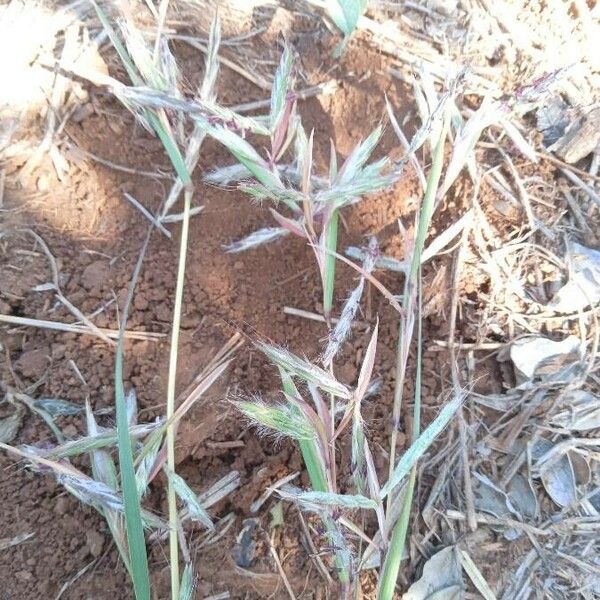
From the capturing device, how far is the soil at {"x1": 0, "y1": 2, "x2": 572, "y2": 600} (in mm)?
1208

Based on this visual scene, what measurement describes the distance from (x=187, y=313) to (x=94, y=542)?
0.46 m

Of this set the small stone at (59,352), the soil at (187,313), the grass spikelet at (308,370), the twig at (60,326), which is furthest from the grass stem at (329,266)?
the small stone at (59,352)

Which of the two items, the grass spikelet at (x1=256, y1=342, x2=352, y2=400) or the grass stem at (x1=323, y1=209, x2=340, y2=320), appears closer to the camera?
the grass spikelet at (x1=256, y1=342, x2=352, y2=400)

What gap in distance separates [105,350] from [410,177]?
74cm

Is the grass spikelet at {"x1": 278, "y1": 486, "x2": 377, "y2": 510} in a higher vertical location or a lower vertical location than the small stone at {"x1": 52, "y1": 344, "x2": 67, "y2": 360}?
higher

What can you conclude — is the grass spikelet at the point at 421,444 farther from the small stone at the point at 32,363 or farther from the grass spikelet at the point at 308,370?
the small stone at the point at 32,363

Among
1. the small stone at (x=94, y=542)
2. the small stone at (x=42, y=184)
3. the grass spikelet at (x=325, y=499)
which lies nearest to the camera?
the grass spikelet at (x=325, y=499)

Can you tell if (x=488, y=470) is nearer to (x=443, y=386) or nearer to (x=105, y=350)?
(x=443, y=386)

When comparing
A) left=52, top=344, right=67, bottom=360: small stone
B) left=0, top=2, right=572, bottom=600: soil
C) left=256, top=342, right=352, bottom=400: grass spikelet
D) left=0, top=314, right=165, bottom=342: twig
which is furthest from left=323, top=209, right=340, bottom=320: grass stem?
left=52, top=344, right=67, bottom=360: small stone

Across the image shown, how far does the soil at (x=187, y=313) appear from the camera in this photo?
3.96 ft

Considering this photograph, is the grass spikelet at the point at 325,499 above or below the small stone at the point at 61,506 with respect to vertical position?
above

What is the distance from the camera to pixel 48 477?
4.00ft

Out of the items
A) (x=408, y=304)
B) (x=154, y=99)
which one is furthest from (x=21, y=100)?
(x=408, y=304)

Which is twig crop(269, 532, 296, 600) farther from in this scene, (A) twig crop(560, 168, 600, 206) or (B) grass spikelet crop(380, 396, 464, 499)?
(A) twig crop(560, 168, 600, 206)
